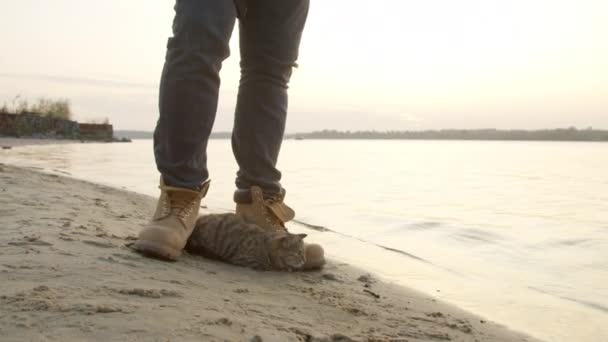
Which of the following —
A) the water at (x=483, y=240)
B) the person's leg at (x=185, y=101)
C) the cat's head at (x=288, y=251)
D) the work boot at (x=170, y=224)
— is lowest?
the water at (x=483, y=240)

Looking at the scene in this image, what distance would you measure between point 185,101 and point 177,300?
29.2 inches

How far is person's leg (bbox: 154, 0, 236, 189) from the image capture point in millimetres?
1892

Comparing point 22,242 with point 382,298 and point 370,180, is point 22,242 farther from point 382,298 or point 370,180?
point 370,180

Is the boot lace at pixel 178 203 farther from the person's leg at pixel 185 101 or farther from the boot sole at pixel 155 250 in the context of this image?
the boot sole at pixel 155 250

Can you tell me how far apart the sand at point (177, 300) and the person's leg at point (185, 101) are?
4.5 inches

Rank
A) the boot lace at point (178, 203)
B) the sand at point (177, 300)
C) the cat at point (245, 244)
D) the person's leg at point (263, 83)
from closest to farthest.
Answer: the sand at point (177, 300), the boot lace at point (178, 203), the cat at point (245, 244), the person's leg at point (263, 83)

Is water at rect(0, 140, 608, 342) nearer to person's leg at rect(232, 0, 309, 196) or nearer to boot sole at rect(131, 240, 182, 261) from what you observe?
person's leg at rect(232, 0, 309, 196)

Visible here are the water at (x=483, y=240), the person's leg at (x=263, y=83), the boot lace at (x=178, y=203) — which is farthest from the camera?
the water at (x=483, y=240)

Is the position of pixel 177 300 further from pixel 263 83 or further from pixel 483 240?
pixel 483 240

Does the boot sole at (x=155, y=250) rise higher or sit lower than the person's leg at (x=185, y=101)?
lower

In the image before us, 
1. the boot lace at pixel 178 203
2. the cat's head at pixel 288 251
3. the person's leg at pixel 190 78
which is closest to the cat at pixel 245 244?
the cat's head at pixel 288 251

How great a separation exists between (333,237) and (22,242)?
233 centimetres

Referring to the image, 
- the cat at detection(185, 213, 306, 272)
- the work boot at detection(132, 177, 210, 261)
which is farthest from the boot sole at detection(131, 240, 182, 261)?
the cat at detection(185, 213, 306, 272)

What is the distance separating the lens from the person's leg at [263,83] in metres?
2.25
